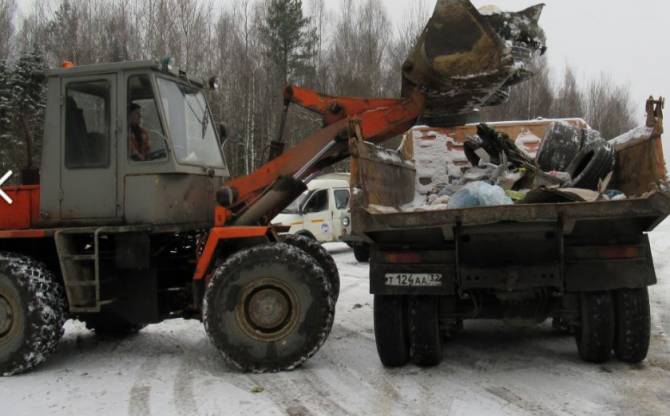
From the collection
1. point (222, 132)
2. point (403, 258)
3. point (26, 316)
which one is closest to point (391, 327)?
point (403, 258)

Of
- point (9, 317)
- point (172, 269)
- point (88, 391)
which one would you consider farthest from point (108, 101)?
point (88, 391)

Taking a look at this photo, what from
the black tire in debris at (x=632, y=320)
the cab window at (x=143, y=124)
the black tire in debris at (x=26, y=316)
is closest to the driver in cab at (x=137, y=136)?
the cab window at (x=143, y=124)

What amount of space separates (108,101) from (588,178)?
4.51 metres

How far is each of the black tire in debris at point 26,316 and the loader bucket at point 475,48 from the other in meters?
4.00

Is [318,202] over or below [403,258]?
over

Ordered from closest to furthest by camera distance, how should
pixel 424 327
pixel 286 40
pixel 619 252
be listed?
pixel 619 252 → pixel 424 327 → pixel 286 40

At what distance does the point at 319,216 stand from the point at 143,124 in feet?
35.4

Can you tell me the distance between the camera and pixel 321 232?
1672 cm

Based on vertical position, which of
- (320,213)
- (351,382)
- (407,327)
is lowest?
(351,382)

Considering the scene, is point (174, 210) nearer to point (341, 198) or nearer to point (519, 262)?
point (519, 262)

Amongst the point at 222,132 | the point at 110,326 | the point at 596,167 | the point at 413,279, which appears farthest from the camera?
the point at 110,326

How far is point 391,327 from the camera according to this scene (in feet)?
18.1

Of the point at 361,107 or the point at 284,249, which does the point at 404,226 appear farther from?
the point at 361,107

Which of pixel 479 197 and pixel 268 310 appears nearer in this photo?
pixel 479 197
